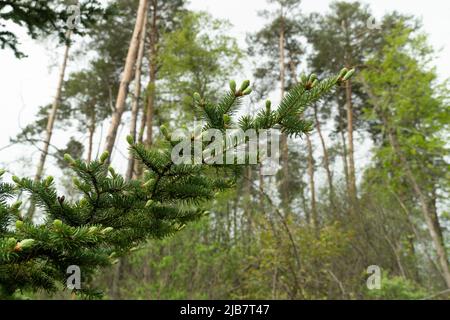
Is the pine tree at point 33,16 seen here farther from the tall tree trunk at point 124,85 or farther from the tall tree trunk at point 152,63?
the tall tree trunk at point 152,63

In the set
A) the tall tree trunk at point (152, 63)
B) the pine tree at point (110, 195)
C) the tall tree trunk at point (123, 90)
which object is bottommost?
the pine tree at point (110, 195)

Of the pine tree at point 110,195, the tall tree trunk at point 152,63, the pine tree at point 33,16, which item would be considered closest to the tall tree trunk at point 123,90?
the pine tree at point 33,16

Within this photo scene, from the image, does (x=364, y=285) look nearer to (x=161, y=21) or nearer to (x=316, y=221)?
(x=316, y=221)

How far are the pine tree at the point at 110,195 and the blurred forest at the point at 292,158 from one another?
7.3 inches

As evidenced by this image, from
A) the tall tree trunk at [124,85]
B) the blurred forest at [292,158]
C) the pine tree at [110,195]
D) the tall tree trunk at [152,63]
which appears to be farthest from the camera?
the tall tree trunk at [152,63]

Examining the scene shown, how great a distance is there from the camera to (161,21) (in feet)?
55.9

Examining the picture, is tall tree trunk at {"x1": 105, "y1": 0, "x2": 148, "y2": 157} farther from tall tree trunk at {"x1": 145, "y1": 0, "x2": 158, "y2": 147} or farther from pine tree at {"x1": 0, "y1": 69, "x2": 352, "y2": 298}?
tall tree trunk at {"x1": 145, "y1": 0, "x2": 158, "y2": 147}

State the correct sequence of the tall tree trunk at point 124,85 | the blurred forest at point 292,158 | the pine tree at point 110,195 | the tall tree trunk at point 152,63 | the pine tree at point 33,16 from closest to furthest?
the pine tree at point 110,195 → the pine tree at point 33,16 → the tall tree trunk at point 124,85 → the blurred forest at point 292,158 → the tall tree trunk at point 152,63

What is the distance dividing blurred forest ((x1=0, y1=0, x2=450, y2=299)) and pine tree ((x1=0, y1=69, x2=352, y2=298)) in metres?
0.19

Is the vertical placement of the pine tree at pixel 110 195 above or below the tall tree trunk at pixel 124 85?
below

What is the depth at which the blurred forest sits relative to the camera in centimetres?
860

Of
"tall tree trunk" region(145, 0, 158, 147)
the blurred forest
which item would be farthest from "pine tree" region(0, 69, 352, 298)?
"tall tree trunk" region(145, 0, 158, 147)

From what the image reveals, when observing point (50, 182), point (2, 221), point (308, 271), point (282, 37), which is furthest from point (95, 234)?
point (282, 37)

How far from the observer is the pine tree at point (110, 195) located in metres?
1.43
